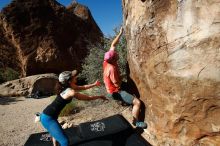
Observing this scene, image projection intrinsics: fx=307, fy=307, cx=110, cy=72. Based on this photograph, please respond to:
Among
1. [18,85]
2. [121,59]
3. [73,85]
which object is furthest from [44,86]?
[73,85]

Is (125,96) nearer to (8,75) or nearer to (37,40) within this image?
(37,40)

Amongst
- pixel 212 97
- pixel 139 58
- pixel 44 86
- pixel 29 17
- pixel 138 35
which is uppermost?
pixel 29 17

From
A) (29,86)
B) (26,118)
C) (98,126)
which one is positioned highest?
(98,126)

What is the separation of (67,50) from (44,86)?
2.72 m

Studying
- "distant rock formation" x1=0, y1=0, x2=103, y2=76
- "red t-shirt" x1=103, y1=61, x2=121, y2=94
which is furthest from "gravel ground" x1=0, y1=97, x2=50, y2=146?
"distant rock formation" x1=0, y1=0, x2=103, y2=76

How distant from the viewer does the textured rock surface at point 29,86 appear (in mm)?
13219

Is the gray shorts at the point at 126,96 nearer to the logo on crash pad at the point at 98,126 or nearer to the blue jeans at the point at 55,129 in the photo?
the logo on crash pad at the point at 98,126

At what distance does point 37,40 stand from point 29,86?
291cm

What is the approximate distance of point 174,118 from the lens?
4508mm

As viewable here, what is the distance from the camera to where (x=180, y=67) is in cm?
424

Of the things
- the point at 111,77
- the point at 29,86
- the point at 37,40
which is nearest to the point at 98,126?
the point at 111,77

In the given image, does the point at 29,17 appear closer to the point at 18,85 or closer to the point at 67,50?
the point at 67,50

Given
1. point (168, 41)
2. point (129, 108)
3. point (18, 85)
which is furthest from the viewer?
point (18, 85)

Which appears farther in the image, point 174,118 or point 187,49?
point 174,118
